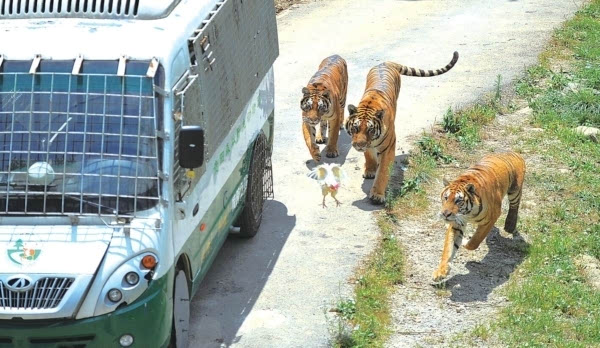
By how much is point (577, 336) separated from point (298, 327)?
6.98 ft

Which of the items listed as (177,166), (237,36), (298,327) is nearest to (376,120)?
(237,36)

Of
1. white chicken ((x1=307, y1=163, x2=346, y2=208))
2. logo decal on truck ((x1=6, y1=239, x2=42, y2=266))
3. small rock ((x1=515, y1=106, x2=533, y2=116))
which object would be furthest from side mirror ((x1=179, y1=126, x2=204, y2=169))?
small rock ((x1=515, y1=106, x2=533, y2=116))

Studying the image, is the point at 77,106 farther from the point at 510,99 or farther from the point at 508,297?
the point at 510,99

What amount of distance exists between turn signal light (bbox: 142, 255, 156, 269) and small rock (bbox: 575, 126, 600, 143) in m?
7.66

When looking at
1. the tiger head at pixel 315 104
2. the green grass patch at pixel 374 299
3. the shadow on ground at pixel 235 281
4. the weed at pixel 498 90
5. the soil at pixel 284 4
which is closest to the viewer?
the green grass patch at pixel 374 299

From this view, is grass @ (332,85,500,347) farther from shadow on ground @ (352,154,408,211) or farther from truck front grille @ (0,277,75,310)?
truck front grille @ (0,277,75,310)

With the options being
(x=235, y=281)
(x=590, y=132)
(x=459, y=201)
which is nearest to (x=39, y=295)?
(x=235, y=281)

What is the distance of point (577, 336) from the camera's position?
26.9 feet

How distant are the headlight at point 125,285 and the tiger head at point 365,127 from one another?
4.41 metres

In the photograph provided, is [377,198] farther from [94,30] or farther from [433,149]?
[94,30]

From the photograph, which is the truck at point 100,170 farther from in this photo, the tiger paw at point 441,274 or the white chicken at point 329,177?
the white chicken at point 329,177

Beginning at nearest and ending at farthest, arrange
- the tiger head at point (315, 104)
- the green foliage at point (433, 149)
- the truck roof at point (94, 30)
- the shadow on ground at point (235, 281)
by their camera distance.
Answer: the truck roof at point (94, 30) < the shadow on ground at point (235, 281) < the tiger head at point (315, 104) < the green foliage at point (433, 149)

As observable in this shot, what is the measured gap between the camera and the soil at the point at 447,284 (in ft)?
27.5

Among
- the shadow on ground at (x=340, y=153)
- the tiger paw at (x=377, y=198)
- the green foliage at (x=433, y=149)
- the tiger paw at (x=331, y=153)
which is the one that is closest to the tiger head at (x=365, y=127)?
the tiger paw at (x=377, y=198)
